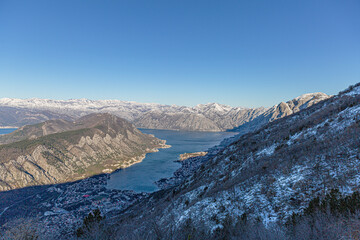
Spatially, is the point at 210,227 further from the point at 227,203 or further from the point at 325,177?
the point at 325,177

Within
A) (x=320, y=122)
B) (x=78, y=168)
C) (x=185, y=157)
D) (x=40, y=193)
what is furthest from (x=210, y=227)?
(x=78, y=168)

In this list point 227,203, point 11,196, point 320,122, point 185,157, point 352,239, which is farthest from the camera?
point 185,157

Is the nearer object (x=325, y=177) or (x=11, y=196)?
(x=325, y=177)

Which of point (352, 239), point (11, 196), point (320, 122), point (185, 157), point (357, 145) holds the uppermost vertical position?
point (320, 122)

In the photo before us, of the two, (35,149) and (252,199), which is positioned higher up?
(252,199)

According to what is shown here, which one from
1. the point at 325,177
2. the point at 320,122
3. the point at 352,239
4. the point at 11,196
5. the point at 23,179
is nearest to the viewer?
the point at 352,239

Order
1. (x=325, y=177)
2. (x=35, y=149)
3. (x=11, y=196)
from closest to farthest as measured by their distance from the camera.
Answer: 1. (x=325, y=177)
2. (x=11, y=196)
3. (x=35, y=149)

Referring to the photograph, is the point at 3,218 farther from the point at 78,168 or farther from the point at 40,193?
the point at 78,168

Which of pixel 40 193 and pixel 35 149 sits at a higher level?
pixel 35 149

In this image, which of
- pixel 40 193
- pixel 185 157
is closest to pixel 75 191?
pixel 40 193
